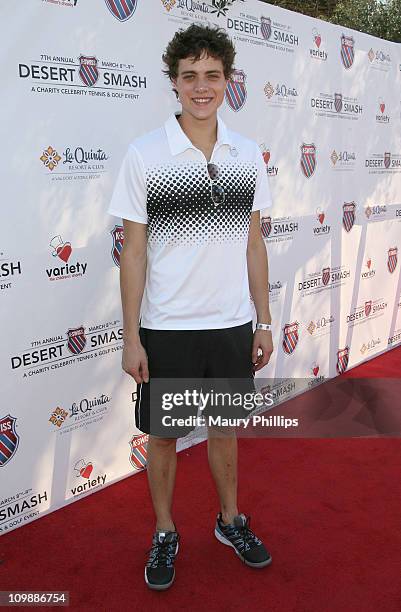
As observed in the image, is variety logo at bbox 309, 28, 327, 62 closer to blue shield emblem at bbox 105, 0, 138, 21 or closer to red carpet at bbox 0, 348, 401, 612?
blue shield emblem at bbox 105, 0, 138, 21

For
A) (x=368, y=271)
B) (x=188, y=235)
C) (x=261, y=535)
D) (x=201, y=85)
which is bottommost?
(x=261, y=535)

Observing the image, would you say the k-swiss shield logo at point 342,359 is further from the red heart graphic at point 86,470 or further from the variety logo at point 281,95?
Result: the red heart graphic at point 86,470

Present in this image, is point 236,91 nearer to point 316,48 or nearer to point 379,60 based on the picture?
point 316,48

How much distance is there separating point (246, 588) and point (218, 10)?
282 centimetres

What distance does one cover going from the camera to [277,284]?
12.6 feet

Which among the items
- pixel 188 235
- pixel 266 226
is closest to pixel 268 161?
pixel 266 226

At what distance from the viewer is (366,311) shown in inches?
188

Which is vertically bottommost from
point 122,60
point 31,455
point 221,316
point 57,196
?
point 31,455

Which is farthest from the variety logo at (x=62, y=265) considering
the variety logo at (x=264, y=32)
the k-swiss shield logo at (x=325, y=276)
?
the k-swiss shield logo at (x=325, y=276)

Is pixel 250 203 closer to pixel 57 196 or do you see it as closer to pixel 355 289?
pixel 57 196

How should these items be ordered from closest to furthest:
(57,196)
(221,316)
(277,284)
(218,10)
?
(221,316) < (57,196) < (218,10) < (277,284)

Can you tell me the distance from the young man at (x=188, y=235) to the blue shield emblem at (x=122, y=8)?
30.5 inches

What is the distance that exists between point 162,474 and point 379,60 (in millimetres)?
3653

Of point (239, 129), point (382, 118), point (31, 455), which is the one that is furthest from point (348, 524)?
point (382, 118)
